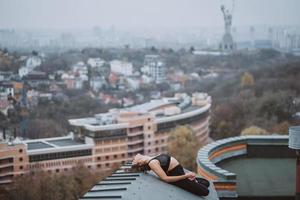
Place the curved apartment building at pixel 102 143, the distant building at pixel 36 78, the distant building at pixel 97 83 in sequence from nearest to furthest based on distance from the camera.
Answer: the curved apartment building at pixel 102 143
the distant building at pixel 36 78
the distant building at pixel 97 83

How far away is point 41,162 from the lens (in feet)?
24.7

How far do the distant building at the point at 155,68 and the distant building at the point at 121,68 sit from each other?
0.45 metres

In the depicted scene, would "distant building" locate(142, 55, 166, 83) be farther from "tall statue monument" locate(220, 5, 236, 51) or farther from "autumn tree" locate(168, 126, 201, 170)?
"autumn tree" locate(168, 126, 201, 170)

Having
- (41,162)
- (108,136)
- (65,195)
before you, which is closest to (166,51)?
(108,136)

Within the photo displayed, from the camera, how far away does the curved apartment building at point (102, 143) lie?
7.36 metres

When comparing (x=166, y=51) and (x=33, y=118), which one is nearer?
(x=33, y=118)

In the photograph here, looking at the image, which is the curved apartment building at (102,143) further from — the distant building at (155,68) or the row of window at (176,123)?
the distant building at (155,68)

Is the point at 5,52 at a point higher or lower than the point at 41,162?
higher

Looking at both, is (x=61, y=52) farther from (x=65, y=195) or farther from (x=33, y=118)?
(x=65, y=195)

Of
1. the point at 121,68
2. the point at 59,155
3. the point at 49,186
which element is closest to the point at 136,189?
the point at 49,186

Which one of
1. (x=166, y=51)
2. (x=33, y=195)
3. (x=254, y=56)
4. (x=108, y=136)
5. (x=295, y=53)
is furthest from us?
(x=166, y=51)

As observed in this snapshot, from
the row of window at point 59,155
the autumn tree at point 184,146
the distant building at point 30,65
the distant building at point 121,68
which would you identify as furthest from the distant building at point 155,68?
the row of window at point 59,155

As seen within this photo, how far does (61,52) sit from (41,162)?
5.78 metres

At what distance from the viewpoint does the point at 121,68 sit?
13914mm
